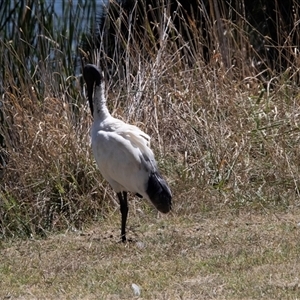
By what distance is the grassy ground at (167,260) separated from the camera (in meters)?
4.59

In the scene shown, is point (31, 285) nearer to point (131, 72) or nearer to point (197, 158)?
point (197, 158)

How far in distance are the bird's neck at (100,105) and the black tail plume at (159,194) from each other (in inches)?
21.9

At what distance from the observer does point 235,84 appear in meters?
7.70

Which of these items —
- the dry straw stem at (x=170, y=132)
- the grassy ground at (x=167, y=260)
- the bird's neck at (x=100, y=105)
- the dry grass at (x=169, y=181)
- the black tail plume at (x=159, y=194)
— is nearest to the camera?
the grassy ground at (x=167, y=260)

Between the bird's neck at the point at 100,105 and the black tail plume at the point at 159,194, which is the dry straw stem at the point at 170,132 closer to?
the black tail plume at the point at 159,194

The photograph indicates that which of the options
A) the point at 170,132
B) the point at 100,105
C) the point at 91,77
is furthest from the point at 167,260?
the point at 170,132

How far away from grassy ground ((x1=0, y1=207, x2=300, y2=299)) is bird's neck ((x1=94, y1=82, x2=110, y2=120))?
0.84m

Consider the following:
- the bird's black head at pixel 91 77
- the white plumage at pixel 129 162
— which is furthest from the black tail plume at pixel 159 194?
the bird's black head at pixel 91 77

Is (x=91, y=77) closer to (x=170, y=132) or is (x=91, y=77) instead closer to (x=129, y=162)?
(x=129, y=162)

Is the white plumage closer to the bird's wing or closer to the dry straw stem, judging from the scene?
the bird's wing

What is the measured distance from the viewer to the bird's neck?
605 centimetres

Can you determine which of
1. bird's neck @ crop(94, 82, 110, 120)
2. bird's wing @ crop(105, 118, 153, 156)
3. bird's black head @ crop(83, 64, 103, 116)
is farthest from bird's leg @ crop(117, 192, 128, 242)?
bird's black head @ crop(83, 64, 103, 116)

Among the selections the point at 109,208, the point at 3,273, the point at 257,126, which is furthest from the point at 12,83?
the point at 3,273

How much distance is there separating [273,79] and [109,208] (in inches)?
80.2
